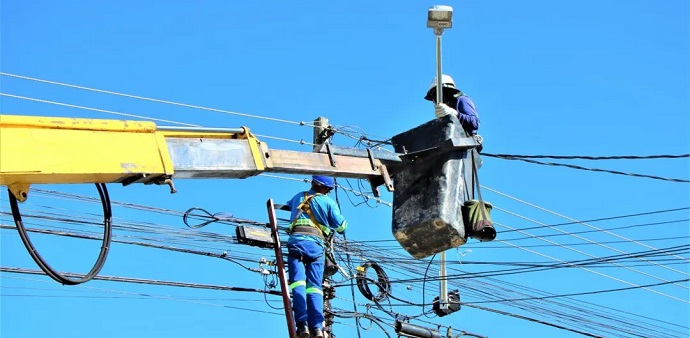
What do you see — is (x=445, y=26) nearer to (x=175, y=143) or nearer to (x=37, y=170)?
(x=175, y=143)

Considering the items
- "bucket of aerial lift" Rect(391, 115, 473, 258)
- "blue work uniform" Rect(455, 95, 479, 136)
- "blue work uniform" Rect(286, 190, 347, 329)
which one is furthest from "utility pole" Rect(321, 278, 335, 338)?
"bucket of aerial lift" Rect(391, 115, 473, 258)

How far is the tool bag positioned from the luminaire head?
151cm

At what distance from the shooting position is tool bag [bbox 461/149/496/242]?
27.8ft

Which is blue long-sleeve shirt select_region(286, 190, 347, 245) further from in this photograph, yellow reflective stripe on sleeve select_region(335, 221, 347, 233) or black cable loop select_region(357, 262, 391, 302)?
black cable loop select_region(357, 262, 391, 302)

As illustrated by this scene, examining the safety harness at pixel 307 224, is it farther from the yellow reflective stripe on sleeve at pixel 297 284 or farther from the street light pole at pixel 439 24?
the street light pole at pixel 439 24

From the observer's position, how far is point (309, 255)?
10.1 m

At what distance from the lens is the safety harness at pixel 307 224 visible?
10.2 m

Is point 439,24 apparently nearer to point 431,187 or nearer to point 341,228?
point 431,187

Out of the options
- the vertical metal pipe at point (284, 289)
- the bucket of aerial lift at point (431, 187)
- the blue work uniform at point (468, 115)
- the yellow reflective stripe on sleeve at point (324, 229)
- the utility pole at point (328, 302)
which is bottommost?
the utility pole at point (328, 302)

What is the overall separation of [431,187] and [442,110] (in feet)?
2.99

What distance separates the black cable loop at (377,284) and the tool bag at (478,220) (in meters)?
5.42

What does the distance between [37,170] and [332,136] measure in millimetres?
7625

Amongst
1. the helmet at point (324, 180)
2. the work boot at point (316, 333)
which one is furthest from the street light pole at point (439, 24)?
the work boot at point (316, 333)

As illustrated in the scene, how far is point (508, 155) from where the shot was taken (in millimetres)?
10172
